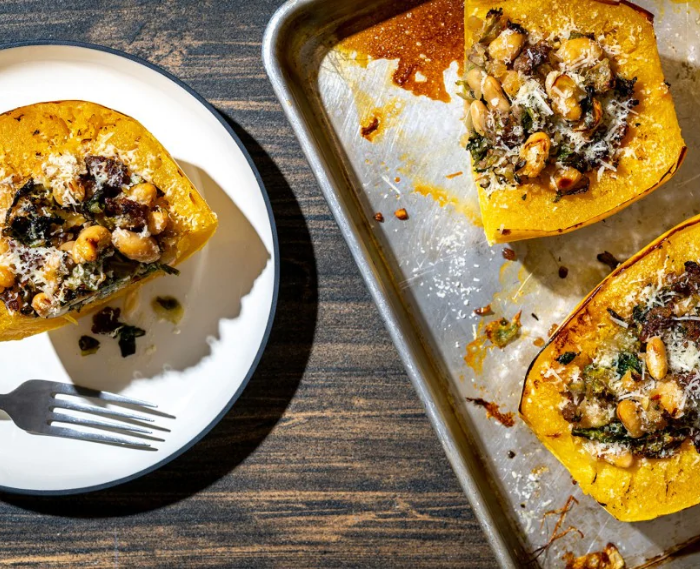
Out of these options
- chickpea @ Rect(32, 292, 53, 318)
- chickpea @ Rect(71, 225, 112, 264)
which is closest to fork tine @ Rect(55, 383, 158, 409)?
chickpea @ Rect(32, 292, 53, 318)

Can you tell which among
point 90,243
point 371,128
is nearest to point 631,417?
point 371,128

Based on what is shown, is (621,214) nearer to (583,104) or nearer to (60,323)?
(583,104)

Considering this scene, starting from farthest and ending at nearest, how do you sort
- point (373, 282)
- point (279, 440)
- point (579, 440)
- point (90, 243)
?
point (279, 440), point (373, 282), point (579, 440), point (90, 243)

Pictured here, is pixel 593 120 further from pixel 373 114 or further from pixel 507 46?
pixel 373 114

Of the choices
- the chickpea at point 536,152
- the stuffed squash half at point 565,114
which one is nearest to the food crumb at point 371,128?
the stuffed squash half at point 565,114

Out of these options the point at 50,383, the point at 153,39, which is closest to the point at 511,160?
the point at 153,39

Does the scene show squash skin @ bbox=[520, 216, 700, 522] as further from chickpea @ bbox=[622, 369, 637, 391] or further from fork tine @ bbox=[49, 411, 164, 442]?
fork tine @ bbox=[49, 411, 164, 442]
